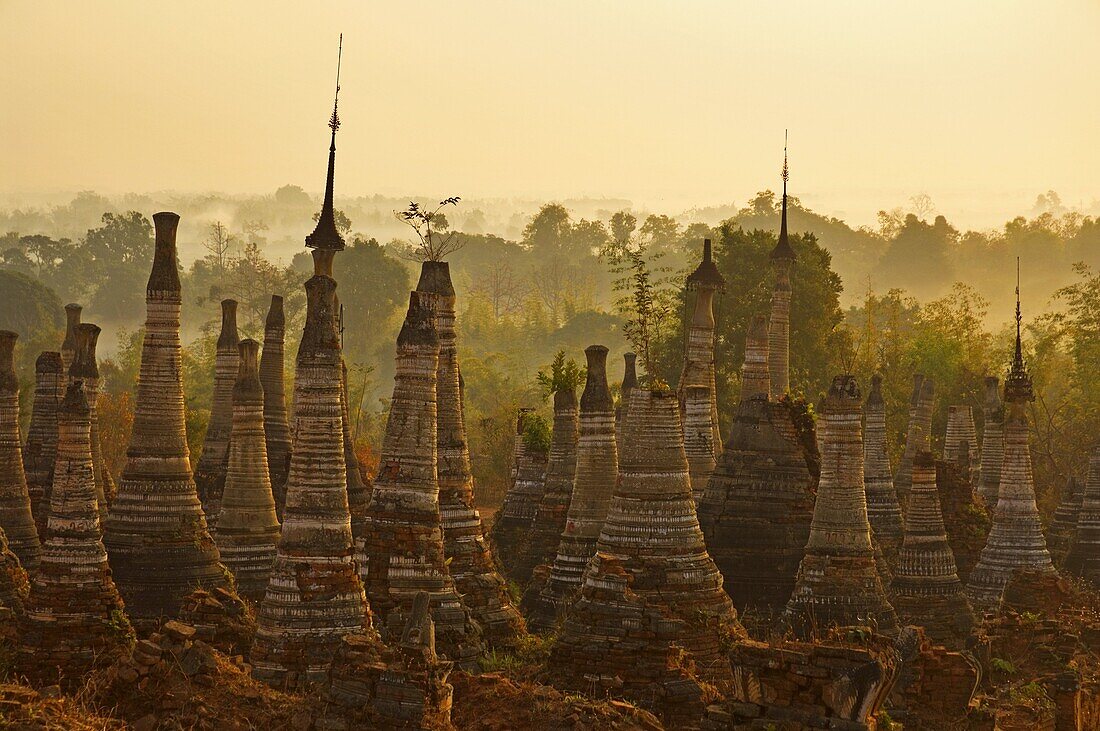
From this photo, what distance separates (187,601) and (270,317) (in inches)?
383

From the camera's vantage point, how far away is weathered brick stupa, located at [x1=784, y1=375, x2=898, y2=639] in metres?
22.6

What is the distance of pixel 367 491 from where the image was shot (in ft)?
93.8

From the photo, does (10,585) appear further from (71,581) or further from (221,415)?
(221,415)

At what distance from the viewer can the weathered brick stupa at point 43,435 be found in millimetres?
28016

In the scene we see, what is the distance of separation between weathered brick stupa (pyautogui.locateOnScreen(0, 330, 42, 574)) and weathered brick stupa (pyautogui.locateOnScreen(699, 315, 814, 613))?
35.7ft

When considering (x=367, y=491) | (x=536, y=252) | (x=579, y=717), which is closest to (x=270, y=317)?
(x=367, y=491)

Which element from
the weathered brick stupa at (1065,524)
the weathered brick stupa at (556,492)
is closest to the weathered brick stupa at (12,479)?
the weathered brick stupa at (556,492)

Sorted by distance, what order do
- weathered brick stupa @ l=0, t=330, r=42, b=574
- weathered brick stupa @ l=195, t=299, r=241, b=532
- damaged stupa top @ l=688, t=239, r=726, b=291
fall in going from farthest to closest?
1. damaged stupa top @ l=688, t=239, r=726, b=291
2. weathered brick stupa @ l=195, t=299, r=241, b=532
3. weathered brick stupa @ l=0, t=330, r=42, b=574

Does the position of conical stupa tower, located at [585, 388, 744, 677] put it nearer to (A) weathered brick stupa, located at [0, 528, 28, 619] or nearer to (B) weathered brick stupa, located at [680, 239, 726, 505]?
(B) weathered brick stupa, located at [680, 239, 726, 505]

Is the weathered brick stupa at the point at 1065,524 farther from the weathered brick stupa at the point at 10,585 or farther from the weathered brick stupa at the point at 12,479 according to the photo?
the weathered brick stupa at the point at 10,585

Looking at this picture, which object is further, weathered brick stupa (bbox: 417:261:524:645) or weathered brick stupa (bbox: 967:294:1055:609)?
weathered brick stupa (bbox: 967:294:1055:609)

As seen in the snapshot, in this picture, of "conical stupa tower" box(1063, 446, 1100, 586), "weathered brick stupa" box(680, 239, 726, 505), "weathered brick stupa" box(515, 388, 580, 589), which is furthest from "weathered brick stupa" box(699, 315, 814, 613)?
"conical stupa tower" box(1063, 446, 1100, 586)

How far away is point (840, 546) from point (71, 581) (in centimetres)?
1057

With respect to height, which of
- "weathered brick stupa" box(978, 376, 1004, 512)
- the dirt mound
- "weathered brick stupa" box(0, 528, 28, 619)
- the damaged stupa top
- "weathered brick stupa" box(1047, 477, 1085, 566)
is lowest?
the dirt mound
